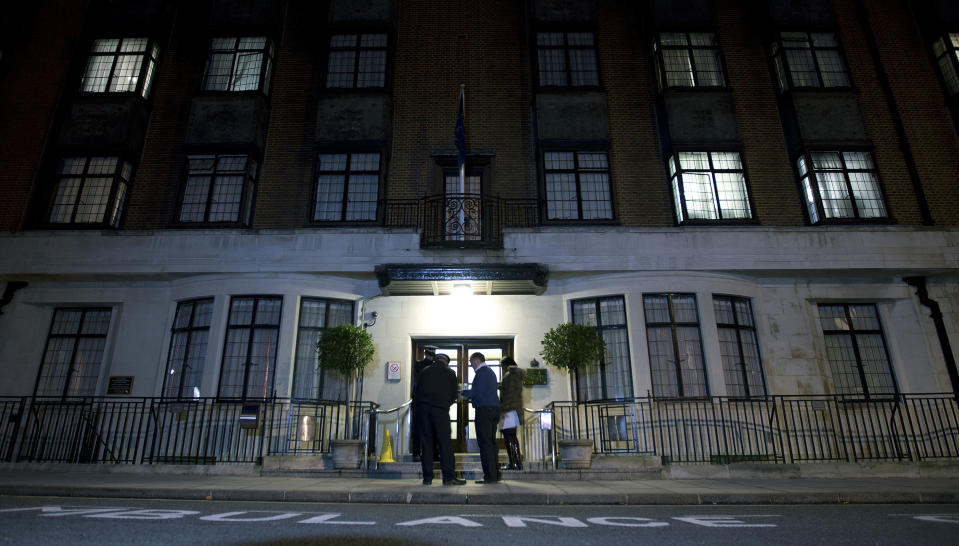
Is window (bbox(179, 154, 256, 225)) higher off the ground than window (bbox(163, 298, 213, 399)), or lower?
higher

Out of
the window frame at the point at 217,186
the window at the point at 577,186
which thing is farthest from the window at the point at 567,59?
the window frame at the point at 217,186

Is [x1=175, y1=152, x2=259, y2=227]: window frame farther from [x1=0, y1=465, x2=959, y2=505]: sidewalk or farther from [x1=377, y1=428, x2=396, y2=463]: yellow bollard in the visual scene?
[x1=0, y1=465, x2=959, y2=505]: sidewalk

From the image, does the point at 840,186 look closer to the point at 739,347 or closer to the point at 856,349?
the point at 856,349

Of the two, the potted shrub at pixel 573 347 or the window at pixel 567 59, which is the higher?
the window at pixel 567 59

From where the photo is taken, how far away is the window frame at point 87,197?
43.6 ft

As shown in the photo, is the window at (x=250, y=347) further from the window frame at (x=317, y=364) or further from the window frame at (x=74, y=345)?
the window frame at (x=74, y=345)

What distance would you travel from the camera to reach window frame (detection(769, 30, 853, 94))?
47.8 ft

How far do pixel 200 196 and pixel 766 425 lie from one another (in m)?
14.9

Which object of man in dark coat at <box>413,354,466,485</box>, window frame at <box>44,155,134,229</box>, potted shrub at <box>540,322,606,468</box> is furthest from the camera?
window frame at <box>44,155,134,229</box>

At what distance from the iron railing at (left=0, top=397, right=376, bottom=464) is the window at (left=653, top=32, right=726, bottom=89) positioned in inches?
482

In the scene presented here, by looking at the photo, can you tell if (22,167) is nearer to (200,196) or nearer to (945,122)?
(200,196)

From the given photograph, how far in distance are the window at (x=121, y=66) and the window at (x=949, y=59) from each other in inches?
906

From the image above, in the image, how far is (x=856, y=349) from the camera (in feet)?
41.4

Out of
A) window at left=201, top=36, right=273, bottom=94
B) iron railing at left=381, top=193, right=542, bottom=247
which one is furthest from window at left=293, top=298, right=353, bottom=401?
window at left=201, top=36, right=273, bottom=94
